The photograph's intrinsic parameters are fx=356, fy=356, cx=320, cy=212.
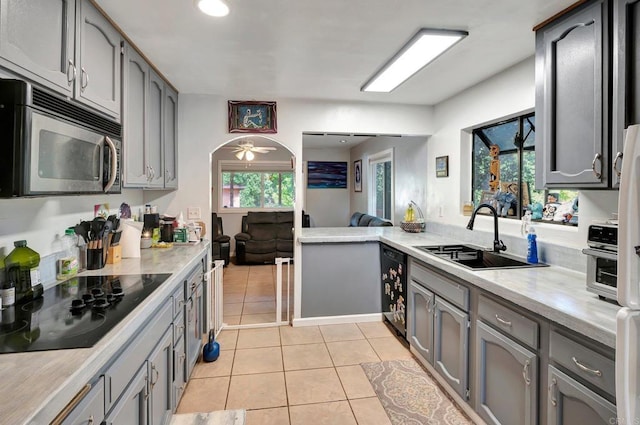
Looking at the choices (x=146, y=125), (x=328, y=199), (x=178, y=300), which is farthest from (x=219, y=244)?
(x=178, y=300)

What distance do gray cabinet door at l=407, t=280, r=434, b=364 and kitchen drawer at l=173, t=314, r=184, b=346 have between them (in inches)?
64.7

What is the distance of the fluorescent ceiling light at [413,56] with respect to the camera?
6.63 ft

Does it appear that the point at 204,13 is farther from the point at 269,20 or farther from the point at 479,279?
the point at 479,279

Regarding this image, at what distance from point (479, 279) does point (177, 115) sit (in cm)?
283

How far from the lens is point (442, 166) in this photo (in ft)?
11.6

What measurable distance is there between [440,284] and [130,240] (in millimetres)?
2078

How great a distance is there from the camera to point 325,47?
223 centimetres

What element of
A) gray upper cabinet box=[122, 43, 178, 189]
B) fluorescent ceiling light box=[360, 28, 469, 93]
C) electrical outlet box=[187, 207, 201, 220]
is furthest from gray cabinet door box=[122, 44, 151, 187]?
fluorescent ceiling light box=[360, 28, 469, 93]

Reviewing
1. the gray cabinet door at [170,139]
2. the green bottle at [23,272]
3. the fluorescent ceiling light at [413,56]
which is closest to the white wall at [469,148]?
the fluorescent ceiling light at [413,56]

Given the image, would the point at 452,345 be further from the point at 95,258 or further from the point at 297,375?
the point at 95,258

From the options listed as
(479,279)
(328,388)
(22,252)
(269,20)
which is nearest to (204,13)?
(269,20)

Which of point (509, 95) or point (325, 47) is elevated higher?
point (325, 47)

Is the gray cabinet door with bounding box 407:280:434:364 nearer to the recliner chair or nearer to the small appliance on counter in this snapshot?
the small appliance on counter

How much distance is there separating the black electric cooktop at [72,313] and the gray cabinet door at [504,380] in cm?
167
